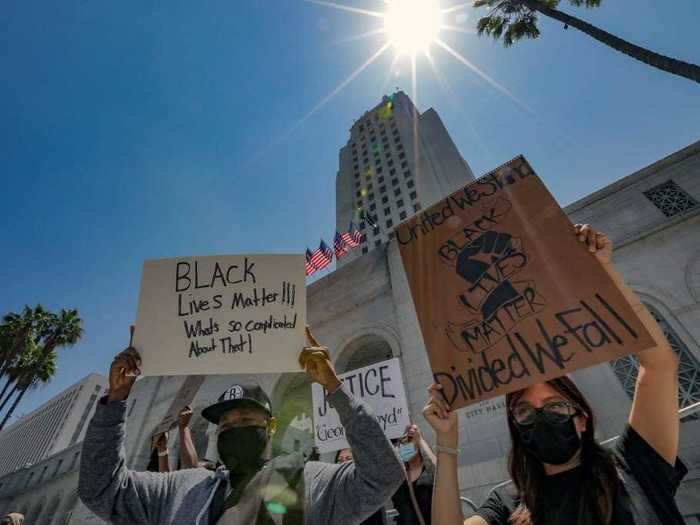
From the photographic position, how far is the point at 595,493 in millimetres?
1582

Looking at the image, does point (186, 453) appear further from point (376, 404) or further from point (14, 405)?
point (14, 405)

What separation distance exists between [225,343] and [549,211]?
219 cm

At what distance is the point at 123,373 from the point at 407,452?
106 inches

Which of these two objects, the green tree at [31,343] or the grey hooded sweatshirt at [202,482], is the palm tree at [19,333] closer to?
the green tree at [31,343]

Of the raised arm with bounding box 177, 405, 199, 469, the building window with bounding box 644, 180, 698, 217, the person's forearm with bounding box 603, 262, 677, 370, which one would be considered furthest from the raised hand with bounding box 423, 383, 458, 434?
the building window with bounding box 644, 180, 698, 217

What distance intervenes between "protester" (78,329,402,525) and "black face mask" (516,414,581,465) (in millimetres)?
802

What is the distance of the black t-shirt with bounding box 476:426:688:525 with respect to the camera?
4.74 feet

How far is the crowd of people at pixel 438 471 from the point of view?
5.04 ft

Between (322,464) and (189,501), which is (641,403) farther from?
(189,501)

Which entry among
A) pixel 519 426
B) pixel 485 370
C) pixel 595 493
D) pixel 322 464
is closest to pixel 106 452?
pixel 322 464

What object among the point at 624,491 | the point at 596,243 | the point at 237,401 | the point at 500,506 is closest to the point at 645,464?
the point at 624,491

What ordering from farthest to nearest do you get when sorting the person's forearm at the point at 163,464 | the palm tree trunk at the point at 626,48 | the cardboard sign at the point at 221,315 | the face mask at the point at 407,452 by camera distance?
the palm tree trunk at the point at 626,48, the person's forearm at the point at 163,464, the face mask at the point at 407,452, the cardboard sign at the point at 221,315

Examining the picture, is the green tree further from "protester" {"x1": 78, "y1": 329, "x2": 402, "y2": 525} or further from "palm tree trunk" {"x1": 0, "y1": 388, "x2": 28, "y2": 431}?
"protester" {"x1": 78, "y1": 329, "x2": 402, "y2": 525}

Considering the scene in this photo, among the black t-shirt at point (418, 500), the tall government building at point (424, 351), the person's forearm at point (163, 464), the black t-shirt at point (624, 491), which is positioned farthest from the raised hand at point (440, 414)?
the person's forearm at point (163, 464)
